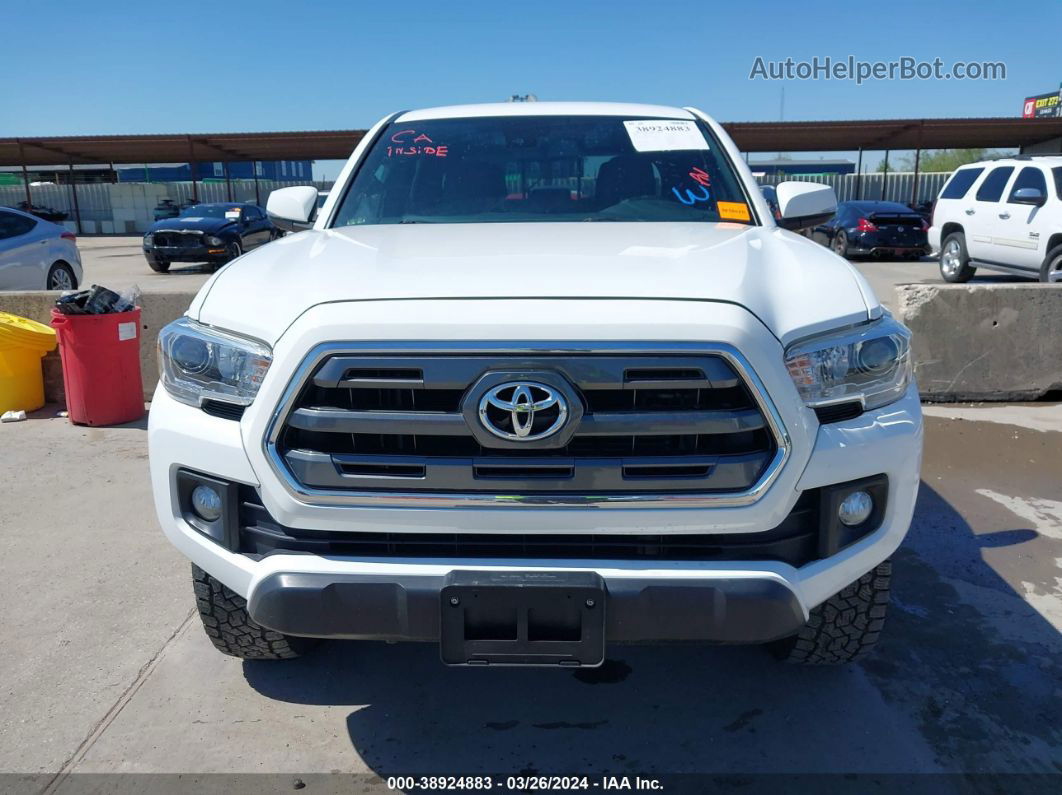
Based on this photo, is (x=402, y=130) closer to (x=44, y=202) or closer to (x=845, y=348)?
(x=845, y=348)

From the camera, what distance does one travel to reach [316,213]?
12.3 feet

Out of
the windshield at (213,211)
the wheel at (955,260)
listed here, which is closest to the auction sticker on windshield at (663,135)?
the wheel at (955,260)

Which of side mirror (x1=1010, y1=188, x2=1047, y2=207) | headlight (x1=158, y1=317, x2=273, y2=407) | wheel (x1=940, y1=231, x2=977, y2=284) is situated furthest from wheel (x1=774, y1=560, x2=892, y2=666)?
wheel (x1=940, y1=231, x2=977, y2=284)

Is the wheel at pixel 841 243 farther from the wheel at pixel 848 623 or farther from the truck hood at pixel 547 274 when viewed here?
the wheel at pixel 848 623

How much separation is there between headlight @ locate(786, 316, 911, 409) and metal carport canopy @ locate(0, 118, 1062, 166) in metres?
26.4

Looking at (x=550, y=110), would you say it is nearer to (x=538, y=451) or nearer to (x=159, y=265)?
(x=538, y=451)

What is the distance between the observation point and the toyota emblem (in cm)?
194

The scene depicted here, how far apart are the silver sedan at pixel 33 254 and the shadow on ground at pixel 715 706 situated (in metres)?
9.28

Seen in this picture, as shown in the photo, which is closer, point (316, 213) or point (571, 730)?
point (571, 730)

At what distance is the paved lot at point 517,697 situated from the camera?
2455mm

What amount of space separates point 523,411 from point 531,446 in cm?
9

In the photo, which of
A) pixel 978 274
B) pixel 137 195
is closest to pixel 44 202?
pixel 137 195

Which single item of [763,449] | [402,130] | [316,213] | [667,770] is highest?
[402,130]

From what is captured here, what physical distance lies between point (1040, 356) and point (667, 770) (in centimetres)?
518
